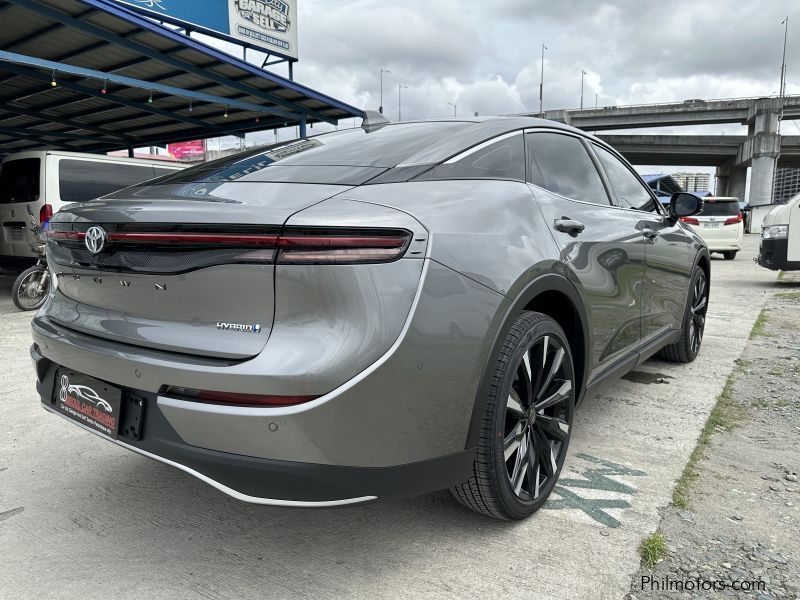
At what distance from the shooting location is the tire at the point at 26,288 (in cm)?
713

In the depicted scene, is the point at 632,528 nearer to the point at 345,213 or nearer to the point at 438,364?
the point at 438,364

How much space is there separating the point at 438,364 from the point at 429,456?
0.92 ft

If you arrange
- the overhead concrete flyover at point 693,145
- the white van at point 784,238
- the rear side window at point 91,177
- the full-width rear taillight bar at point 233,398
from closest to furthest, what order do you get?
the full-width rear taillight bar at point 233,398, the rear side window at point 91,177, the white van at point 784,238, the overhead concrete flyover at point 693,145

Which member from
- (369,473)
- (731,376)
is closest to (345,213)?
(369,473)

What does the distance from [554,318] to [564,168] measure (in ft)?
2.51

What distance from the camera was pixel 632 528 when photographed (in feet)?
7.25

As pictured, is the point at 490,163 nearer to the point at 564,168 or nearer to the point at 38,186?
the point at 564,168

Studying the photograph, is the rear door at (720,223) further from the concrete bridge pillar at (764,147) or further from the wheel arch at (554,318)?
the concrete bridge pillar at (764,147)

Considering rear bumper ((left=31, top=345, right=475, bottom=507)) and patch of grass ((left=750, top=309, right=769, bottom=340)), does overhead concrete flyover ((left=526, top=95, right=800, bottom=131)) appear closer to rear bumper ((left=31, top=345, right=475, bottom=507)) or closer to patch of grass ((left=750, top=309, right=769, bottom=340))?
patch of grass ((left=750, top=309, right=769, bottom=340))

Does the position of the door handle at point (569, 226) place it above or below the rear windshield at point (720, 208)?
below

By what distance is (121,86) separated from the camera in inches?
472

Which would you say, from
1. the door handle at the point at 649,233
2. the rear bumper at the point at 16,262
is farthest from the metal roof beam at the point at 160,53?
the door handle at the point at 649,233

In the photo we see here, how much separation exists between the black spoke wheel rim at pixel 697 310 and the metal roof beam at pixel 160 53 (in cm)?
836

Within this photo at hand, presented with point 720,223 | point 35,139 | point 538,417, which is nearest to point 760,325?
point 538,417
